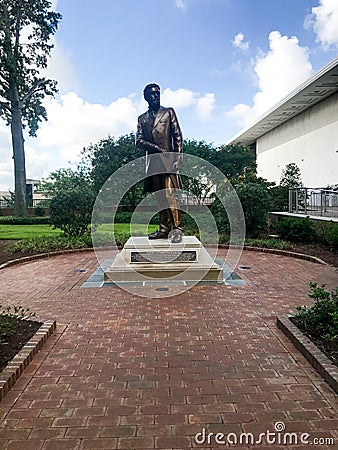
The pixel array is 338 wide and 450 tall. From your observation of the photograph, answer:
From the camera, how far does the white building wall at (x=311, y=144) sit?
61.7 feet

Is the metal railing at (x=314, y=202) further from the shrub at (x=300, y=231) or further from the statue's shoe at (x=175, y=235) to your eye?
the statue's shoe at (x=175, y=235)

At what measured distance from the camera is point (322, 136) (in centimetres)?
1986

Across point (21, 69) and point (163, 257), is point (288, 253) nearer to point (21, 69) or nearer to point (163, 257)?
point (163, 257)

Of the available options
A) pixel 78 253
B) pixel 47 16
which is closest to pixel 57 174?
pixel 47 16

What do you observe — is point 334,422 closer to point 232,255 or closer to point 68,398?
point 68,398

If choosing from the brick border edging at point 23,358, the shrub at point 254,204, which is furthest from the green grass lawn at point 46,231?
the brick border edging at point 23,358

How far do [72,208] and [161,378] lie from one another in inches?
346

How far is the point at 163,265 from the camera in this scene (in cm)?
698

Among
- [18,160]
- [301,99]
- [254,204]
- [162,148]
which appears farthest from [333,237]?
[18,160]

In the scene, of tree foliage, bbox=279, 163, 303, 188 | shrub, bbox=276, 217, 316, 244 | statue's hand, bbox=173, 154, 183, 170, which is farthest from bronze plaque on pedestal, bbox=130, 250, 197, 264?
tree foliage, bbox=279, 163, 303, 188

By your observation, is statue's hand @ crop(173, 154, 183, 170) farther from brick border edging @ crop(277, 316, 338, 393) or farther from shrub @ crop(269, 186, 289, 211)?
shrub @ crop(269, 186, 289, 211)

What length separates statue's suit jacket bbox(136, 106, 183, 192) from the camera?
7.34 m

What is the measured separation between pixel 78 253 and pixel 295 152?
Answer: 17.5 metres

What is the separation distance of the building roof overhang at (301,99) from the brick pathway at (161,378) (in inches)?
→ 514
